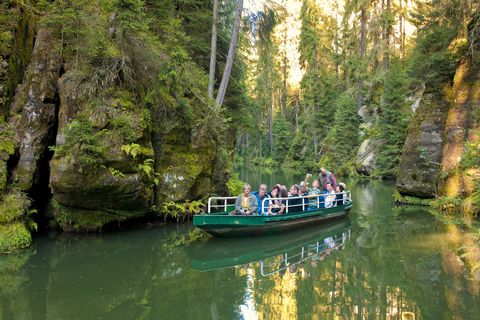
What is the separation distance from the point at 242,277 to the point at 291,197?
5.03 metres

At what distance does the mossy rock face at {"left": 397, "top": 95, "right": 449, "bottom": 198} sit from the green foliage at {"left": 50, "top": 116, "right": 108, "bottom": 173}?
13.0 meters

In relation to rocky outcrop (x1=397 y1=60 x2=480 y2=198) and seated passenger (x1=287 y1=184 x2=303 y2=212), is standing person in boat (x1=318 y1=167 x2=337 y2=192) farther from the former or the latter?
rocky outcrop (x1=397 y1=60 x2=480 y2=198)

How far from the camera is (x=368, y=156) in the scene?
32.6 metres

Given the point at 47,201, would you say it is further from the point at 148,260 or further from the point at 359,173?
the point at 359,173

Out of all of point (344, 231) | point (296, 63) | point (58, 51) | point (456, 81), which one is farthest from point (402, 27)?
point (58, 51)

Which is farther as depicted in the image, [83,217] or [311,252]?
[83,217]

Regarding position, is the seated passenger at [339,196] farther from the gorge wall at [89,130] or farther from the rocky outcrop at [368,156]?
the rocky outcrop at [368,156]

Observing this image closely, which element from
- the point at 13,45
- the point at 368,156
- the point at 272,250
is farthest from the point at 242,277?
the point at 368,156

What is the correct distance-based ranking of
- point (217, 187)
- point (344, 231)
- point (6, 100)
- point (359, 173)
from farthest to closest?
point (359, 173), point (217, 187), point (344, 231), point (6, 100)

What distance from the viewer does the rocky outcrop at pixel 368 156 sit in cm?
3183

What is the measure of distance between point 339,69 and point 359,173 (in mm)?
21491

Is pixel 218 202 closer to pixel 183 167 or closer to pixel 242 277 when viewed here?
pixel 183 167

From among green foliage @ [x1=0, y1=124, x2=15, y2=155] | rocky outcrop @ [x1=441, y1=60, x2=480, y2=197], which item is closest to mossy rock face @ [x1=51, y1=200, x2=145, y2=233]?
green foliage @ [x1=0, y1=124, x2=15, y2=155]

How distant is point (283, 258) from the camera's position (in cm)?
1095
